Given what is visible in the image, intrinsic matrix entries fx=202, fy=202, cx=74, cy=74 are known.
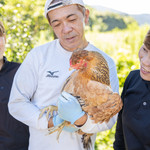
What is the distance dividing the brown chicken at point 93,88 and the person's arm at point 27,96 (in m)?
0.39

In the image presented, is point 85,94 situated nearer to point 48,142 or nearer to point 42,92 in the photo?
point 42,92

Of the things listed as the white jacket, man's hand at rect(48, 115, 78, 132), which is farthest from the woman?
man's hand at rect(48, 115, 78, 132)

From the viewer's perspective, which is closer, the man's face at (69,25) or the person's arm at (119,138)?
the man's face at (69,25)

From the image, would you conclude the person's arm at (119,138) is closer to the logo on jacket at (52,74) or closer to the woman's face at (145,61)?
the woman's face at (145,61)

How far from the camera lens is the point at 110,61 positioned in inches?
68.2

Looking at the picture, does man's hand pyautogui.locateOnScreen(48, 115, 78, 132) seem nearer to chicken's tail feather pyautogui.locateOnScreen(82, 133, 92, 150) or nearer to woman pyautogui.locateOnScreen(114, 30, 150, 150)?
chicken's tail feather pyautogui.locateOnScreen(82, 133, 92, 150)

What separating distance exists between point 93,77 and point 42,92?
1.65 feet

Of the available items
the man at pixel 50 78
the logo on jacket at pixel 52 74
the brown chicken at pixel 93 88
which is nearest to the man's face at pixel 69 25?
the man at pixel 50 78

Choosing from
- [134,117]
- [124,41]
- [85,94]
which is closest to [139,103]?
[134,117]

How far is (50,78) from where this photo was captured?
65.9 inches

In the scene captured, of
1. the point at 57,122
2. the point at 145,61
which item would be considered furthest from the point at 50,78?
the point at 145,61

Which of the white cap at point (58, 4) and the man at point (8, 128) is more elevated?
the white cap at point (58, 4)

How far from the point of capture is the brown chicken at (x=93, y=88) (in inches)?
53.9

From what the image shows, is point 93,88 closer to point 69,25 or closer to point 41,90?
point 41,90
